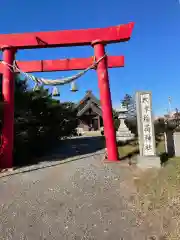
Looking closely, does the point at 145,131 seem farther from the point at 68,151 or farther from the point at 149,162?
the point at 68,151

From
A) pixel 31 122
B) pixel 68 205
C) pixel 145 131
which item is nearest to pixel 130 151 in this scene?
pixel 145 131

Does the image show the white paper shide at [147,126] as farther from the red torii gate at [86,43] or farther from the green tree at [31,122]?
the green tree at [31,122]

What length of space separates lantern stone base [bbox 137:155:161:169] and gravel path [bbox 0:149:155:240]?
697 mm

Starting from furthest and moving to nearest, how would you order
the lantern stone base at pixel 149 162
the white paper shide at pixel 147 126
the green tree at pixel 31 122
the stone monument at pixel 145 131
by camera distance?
the green tree at pixel 31 122
the white paper shide at pixel 147 126
the stone monument at pixel 145 131
the lantern stone base at pixel 149 162

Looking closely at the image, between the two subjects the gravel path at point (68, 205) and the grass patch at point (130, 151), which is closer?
the gravel path at point (68, 205)

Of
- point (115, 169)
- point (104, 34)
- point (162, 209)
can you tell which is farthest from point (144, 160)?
point (104, 34)

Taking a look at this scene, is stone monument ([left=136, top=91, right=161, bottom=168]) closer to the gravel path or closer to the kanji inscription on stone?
the kanji inscription on stone

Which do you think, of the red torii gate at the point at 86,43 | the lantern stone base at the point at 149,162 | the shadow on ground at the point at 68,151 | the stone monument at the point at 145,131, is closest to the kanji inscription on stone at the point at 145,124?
the stone monument at the point at 145,131

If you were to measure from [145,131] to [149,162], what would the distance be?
1.18m

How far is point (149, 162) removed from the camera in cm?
801

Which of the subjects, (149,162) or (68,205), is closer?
(68,205)

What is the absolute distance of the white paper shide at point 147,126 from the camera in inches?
331

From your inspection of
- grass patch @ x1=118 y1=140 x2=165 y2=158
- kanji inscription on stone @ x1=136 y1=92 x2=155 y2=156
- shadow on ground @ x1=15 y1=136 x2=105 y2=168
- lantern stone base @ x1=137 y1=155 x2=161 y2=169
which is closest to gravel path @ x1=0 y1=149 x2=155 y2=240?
lantern stone base @ x1=137 y1=155 x2=161 y2=169

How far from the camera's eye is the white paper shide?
8.42 metres
